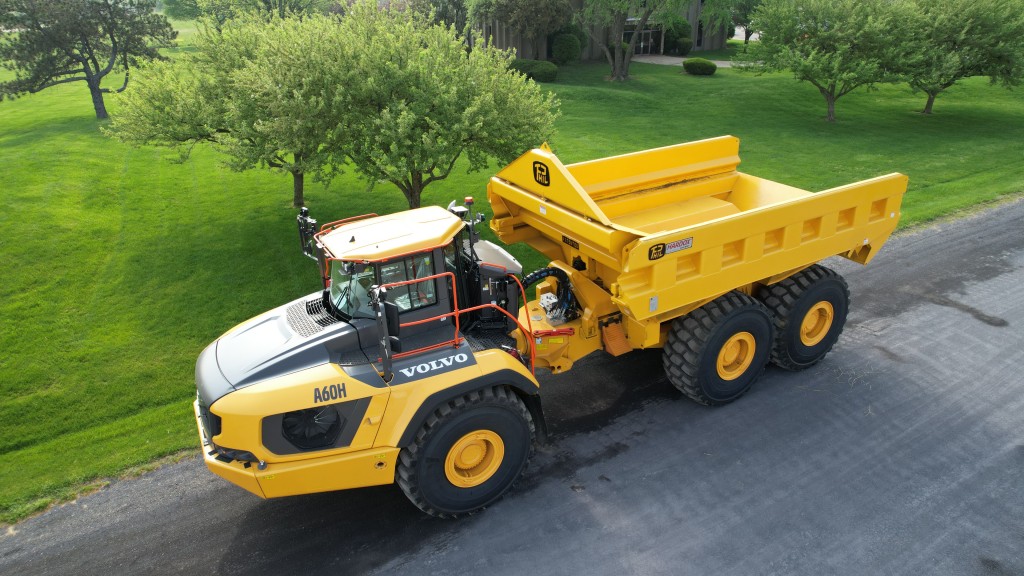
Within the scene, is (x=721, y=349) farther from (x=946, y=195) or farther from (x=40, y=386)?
(x=946, y=195)

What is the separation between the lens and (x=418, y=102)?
10617 mm

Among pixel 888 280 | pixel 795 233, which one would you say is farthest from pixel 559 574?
pixel 888 280

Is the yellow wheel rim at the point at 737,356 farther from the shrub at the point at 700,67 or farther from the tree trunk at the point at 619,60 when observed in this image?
the shrub at the point at 700,67

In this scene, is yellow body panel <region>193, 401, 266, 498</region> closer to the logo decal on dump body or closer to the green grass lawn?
the green grass lawn

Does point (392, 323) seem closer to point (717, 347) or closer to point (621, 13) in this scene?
point (717, 347)

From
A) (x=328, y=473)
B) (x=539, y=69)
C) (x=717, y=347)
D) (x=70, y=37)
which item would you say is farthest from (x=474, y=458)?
(x=539, y=69)

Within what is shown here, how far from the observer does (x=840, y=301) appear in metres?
8.40

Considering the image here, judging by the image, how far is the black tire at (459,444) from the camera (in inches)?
232

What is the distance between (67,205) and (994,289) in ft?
61.6

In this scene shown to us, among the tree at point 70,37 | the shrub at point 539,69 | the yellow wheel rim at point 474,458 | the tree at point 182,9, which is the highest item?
the tree at point 182,9

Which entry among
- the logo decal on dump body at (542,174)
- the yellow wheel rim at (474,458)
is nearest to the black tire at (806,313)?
the logo decal on dump body at (542,174)

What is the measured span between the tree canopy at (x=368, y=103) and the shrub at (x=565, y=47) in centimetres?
2428

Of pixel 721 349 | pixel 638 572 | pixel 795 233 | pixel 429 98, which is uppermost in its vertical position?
pixel 429 98

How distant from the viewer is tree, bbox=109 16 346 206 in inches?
408
